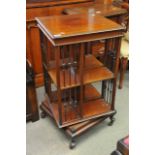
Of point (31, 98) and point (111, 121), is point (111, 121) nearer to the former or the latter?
point (111, 121)

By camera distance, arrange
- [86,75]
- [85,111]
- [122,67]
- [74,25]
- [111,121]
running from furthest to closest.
Answer: 1. [122,67]
2. [111,121]
3. [85,111]
4. [86,75]
5. [74,25]

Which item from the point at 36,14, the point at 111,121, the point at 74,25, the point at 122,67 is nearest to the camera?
the point at 74,25

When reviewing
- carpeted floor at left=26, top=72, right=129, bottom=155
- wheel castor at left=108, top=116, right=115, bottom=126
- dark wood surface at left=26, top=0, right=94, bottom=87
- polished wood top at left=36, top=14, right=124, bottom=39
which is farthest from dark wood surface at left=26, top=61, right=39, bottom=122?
wheel castor at left=108, top=116, right=115, bottom=126

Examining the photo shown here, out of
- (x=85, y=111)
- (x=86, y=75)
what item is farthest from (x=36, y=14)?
(x=85, y=111)

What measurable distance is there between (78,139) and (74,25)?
2.97 ft

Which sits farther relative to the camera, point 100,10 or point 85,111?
point 100,10

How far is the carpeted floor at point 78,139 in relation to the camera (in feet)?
5.47

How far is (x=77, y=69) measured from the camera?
167cm

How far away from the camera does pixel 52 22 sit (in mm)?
1507

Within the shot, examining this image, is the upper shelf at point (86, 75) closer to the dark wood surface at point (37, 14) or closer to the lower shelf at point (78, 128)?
the lower shelf at point (78, 128)
